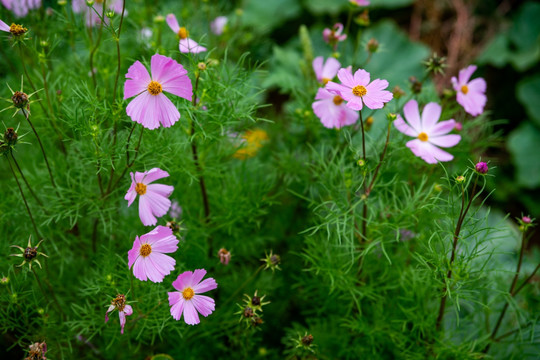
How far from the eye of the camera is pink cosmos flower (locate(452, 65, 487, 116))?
2.92 feet

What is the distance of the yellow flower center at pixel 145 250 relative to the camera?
65 centimetres

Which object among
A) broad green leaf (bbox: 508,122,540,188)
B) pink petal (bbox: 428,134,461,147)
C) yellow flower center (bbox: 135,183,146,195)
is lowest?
broad green leaf (bbox: 508,122,540,188)

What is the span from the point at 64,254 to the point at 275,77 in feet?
2.04

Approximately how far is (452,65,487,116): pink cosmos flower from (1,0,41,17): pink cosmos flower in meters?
0.76

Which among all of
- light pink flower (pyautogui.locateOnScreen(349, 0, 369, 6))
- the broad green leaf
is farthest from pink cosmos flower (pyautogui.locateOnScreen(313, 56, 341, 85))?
the broad green leaf

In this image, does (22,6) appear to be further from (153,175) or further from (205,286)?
(205,286)

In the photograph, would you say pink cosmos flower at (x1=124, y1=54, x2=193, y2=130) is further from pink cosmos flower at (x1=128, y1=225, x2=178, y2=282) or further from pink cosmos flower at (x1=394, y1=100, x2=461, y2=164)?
pink cosmos flower at (x1=394, y1=100, x2=461, y2=164)

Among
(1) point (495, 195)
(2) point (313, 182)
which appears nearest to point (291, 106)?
(2) point (313, 182)

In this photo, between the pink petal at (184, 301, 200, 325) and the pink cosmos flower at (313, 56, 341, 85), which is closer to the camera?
the pink petal at (184, 301, 200, 325)

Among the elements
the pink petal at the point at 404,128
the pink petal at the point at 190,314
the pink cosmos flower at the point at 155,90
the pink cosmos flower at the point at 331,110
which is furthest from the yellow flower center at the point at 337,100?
the pink petal at the point at 190,314

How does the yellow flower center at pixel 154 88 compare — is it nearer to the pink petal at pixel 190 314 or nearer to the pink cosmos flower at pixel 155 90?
the pink cosmos flower at pixel 155 90

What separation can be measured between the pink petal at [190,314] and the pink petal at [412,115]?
1.57 ft

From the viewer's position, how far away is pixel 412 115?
869mm

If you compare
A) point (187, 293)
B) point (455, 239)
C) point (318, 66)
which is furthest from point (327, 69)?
point (187, 293)
